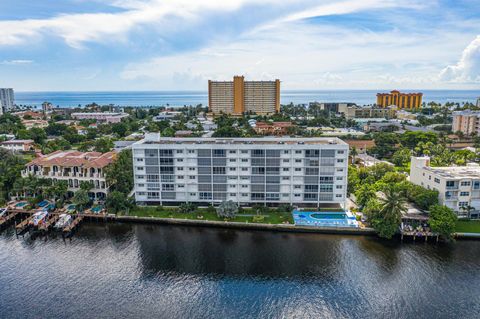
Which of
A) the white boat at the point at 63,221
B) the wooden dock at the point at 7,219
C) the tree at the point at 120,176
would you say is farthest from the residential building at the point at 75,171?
the wooden dock at the point at 7,219

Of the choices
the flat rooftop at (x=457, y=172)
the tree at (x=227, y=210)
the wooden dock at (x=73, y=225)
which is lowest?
the wooden dock at (x=73, y=225)

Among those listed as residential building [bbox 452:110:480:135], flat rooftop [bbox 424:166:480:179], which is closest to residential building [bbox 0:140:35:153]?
flat rooftop [bbox 424:166:480:179]

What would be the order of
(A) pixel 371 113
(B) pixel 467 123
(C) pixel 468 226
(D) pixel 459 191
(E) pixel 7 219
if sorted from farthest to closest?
(A) pixel 371 113
(B) pixel 467 123
(E) pixel 7 219
(D) pixel 459 191
(C) pixel 468 226

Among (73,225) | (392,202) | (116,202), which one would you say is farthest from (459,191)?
(73,225)

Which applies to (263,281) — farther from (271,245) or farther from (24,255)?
(24,255)

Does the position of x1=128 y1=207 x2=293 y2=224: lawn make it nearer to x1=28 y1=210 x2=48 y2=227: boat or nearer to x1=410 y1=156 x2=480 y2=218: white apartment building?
x1=28 y1=210 x2=48 y2=227: boat

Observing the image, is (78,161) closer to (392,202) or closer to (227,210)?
(227,210)

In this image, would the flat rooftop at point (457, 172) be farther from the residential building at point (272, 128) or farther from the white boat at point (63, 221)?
the residential building at point (272, 128)
